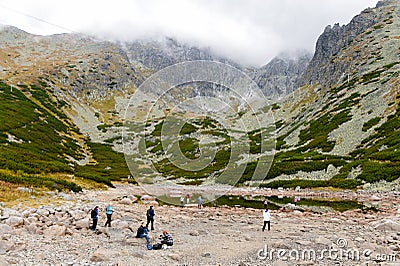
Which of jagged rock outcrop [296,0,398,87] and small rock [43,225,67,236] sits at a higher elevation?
jagged rock outcrop [296,0,398,87]

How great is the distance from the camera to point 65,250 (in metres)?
14.7

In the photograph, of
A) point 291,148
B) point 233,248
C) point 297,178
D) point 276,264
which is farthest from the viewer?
point 291,148

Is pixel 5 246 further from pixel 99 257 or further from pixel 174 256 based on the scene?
pixel 174 256

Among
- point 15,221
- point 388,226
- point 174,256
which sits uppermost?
point 388,226

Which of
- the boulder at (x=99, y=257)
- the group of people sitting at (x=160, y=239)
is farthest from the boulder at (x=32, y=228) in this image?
the boulder at (x=99, y=257)

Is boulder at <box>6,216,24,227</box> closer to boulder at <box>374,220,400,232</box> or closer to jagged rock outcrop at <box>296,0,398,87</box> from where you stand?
boulder at <box>374,220,400,232</box>

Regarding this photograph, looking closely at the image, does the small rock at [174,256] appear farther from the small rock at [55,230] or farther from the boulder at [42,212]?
the boulder at [42,212]

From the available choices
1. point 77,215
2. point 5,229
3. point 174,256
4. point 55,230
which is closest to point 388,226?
point 174,256

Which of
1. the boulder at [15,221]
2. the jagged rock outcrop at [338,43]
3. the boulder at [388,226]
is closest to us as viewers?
the boulder at [15,221]

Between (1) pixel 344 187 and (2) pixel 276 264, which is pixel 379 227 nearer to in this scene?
(2) pixel 276 264

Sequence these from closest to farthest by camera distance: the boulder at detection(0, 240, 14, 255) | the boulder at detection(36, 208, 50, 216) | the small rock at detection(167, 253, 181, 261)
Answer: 1. the boulder at detection(0, 240, 14, 255)
2. the small rock at detection(167, 253, 181, 261)
3. the boulder at detection(36, 208, 50, 216)

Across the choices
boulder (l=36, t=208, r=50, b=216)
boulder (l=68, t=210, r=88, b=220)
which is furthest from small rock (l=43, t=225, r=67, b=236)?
boulder (l=36, t=208, r=50, b=216)

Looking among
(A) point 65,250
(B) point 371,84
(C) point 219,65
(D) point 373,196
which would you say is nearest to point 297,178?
(D) point 373,196

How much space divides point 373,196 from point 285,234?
23220 millimetres
